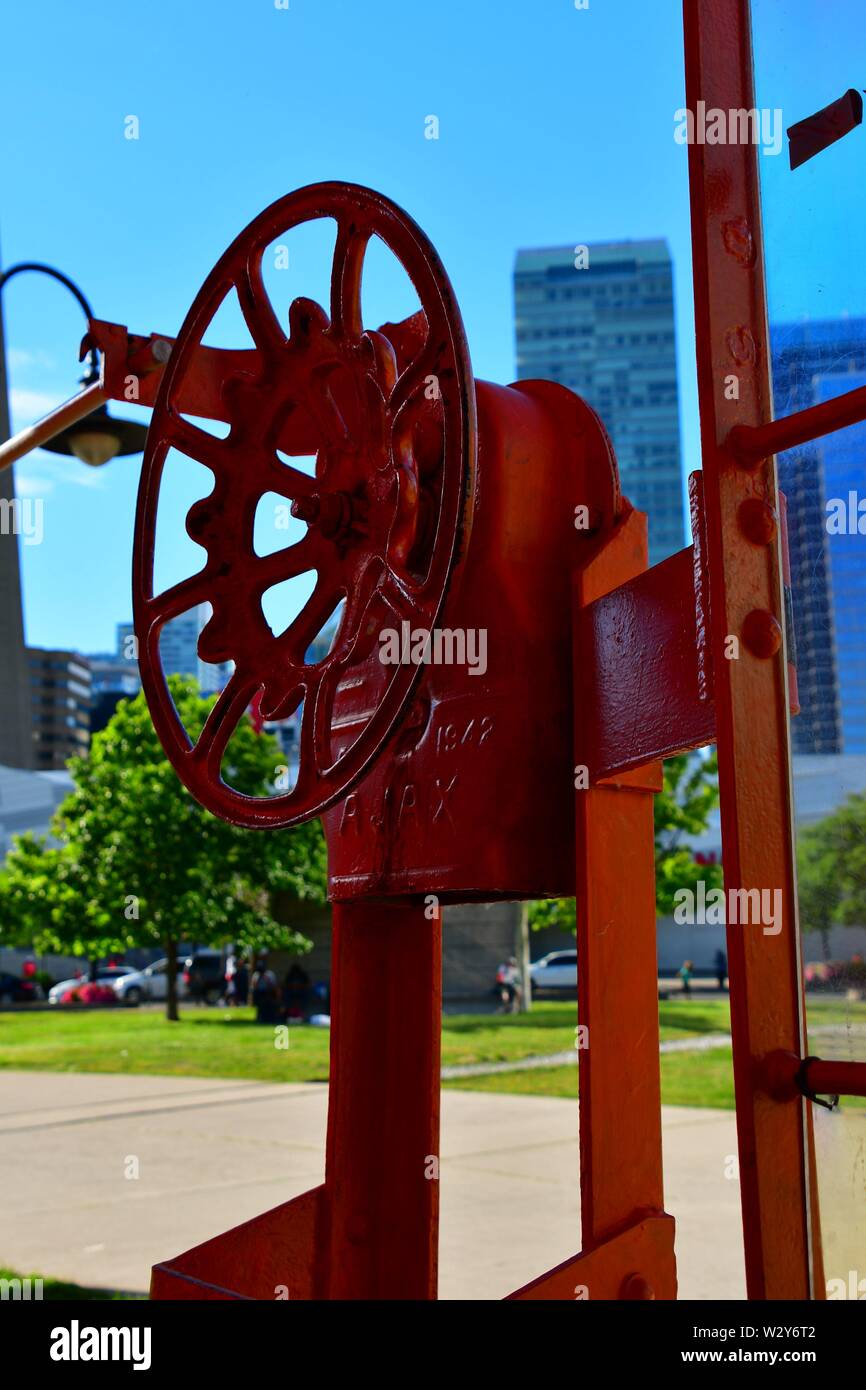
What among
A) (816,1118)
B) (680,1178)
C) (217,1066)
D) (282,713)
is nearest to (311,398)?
(282,713)

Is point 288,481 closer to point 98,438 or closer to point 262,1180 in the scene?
point 98,438

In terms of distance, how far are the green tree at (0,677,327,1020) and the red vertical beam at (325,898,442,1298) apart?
2076 cm

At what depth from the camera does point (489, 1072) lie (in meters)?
16.1

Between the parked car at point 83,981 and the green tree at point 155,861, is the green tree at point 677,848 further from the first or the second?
the parked car at point 83,981

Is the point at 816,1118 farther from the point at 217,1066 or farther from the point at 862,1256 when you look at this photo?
the point at 217,1066

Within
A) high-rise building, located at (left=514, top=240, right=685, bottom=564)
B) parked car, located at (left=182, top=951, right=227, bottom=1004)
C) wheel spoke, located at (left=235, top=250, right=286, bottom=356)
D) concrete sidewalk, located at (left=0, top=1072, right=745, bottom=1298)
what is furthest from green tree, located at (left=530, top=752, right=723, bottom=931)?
high-rise building, located at (left=514, top=240, right=685, bottom=564)

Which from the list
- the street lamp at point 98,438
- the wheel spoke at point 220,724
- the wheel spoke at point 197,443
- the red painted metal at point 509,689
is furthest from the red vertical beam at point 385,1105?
the street lamp at point 98,438

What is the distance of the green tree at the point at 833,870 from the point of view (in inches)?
66.9

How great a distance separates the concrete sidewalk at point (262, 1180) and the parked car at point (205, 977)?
22.5 meters

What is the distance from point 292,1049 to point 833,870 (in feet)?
60.6

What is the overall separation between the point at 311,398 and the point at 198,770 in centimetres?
79

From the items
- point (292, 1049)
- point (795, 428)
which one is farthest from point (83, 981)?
point (795, 428)

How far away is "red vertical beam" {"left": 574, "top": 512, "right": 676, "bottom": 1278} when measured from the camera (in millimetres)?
2123

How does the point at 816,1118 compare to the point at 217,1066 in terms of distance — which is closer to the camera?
the point at 816,1118
